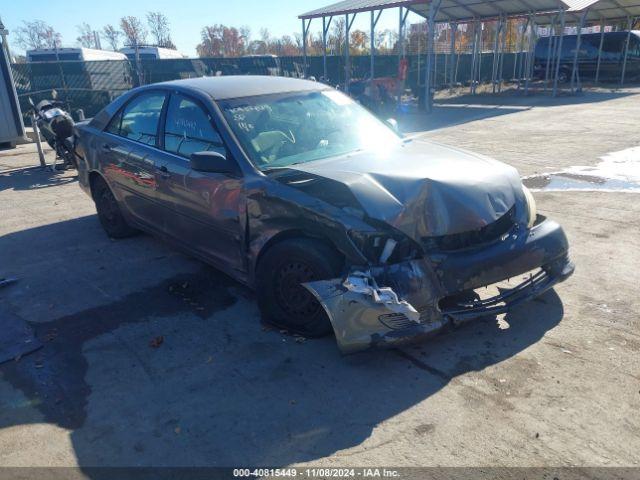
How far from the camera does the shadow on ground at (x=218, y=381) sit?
2678 millimetres

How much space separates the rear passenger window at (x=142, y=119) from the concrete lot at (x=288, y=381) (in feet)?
4.11

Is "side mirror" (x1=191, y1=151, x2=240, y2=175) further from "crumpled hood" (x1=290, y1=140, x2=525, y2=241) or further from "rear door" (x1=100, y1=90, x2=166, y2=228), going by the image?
"rear door" (x1=100, y1=90, x2=166, y2=228)

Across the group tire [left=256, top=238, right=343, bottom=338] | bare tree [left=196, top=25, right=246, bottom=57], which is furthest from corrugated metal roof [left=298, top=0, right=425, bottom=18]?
bare tree [left=196, top=25, right=246, bottom=57]

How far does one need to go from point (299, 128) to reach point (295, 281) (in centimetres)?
139

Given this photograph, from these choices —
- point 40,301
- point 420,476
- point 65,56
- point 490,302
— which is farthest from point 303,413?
point 65,56

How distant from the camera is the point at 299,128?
13.8 ft

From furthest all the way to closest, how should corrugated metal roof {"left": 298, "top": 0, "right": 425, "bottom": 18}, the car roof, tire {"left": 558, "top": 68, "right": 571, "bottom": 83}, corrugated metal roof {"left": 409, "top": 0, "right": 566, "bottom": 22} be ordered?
tire {"left": 558, "top": 68, "right": 571, "bottom": 83} < corrugated metal roof {"left": 409, "top": 0, "right": 566, "bottom": 22} < corrugated metal roof {"left": 298, "top": 0, "right": 425, "bottom": 18} < the car roof

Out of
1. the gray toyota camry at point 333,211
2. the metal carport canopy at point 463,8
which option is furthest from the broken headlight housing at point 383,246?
the metal carport canopy at point 463,8

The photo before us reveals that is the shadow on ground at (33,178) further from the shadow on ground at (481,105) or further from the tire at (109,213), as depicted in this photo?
the shadow on ground at (481,105)

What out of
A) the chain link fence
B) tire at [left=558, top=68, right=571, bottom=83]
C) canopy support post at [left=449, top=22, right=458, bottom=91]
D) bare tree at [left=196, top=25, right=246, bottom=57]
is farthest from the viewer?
bare tree at [left=196, top=25, right=246, bottom=57]

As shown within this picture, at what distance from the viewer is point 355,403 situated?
2.94 metres

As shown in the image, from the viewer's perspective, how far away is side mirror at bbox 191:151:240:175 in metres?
3.73

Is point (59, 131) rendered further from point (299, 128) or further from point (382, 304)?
point (382, 304)

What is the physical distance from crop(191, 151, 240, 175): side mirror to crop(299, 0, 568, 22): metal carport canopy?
15.6m
